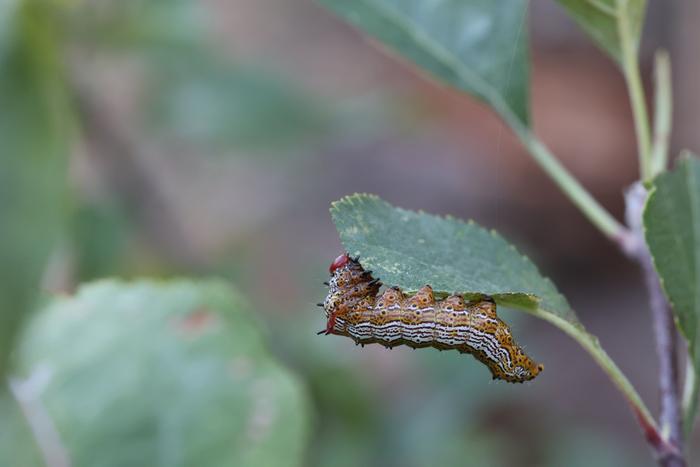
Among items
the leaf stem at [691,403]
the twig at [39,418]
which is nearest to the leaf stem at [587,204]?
the leaf stem at [691,403]

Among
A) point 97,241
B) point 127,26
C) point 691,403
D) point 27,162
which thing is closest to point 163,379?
point 27,162

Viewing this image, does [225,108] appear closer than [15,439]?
No

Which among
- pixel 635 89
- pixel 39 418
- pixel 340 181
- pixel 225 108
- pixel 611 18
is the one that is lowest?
pixel 39 418

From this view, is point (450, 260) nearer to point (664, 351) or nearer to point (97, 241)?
point (664, 351)

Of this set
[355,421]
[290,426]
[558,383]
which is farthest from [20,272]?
[558,383]

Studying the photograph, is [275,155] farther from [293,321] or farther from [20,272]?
[20,272]

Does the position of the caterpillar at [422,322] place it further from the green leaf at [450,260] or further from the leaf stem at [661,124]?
the leaf stem at [661,124]
